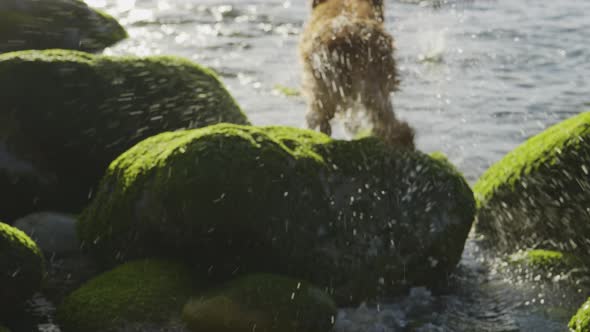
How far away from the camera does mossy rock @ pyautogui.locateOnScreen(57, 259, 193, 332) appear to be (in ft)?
14.5

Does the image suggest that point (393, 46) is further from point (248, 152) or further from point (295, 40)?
point (295, 40)

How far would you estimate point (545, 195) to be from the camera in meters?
5.76

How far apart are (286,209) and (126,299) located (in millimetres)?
1096

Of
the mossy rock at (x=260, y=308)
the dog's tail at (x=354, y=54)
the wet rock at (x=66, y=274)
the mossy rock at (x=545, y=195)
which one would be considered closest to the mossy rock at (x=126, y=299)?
the mossy rock at (x=260, y=308)

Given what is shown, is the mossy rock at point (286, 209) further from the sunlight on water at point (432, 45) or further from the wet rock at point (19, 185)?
the sunlight on water at point (432, 45)

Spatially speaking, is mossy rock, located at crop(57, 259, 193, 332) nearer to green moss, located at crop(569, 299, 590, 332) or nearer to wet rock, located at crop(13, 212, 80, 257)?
wet rock, located at crop(13, 212, 80, 257)

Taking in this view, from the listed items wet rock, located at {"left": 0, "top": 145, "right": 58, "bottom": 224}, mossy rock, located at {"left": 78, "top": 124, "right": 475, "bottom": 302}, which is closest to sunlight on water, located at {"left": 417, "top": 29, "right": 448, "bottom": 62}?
mossy rock, located at {"left": 78, "top": 124, "right": 475, "bottom": 302}

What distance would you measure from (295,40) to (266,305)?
9.46 meters

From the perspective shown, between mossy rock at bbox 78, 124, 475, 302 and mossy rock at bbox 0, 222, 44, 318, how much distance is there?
0.61 m

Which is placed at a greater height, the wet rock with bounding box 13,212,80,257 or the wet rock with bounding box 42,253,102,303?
the wet rock with bounding box 13,212,80,257

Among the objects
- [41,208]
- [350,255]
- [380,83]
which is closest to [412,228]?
[350,255]

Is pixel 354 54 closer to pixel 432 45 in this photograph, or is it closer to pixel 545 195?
pixel 545 195

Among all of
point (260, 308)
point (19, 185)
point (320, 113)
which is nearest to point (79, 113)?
point (19, 185)

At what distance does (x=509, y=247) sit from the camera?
5.94m
